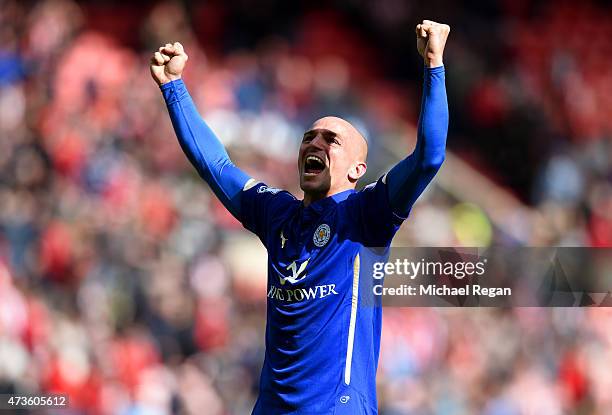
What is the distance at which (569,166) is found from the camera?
10.8 metres

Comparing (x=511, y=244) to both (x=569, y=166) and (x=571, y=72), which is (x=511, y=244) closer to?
(x=569, y=166)

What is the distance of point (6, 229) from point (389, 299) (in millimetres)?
4871

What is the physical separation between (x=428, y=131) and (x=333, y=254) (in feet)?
2.12

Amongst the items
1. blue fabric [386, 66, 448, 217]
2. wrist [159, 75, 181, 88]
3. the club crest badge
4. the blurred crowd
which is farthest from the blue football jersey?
the blurred crowd

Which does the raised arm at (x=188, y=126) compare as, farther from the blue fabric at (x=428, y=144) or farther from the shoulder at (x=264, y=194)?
the blue fabric at (x=428, y=144)

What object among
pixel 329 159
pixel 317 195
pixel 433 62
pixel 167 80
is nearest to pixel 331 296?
pixel 317 195

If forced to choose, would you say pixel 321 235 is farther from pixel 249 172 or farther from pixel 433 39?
pixel 249 172

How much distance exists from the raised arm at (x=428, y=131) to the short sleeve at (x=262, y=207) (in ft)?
2.06

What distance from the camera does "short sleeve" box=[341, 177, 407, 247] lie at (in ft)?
13.7

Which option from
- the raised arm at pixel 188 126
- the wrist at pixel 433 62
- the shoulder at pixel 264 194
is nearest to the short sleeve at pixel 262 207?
the shoulder at pixel 264 194

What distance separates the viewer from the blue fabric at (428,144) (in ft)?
13.1

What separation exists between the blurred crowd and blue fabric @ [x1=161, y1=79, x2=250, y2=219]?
15.3 feet

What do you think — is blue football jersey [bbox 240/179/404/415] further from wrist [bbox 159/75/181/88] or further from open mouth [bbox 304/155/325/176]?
wrist [bbox 159/75/181/88]

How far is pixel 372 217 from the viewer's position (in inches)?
166
